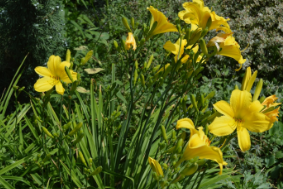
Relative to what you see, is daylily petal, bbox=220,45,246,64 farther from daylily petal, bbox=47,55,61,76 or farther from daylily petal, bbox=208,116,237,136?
daylily petal, bbox=47,55,61,76

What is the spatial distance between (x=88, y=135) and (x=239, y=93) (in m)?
1.15

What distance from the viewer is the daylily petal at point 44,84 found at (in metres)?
1.24

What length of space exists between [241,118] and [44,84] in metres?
0.93

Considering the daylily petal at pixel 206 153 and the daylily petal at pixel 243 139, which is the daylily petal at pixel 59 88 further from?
the daylily petal at pixel 243 139

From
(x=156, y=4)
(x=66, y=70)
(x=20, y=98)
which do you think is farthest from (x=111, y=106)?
(x=156, y=4)

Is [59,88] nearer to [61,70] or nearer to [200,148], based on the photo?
[61,70]

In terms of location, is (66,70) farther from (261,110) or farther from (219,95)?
(219,95)

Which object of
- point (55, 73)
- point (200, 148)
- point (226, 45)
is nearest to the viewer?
point (200, 148)

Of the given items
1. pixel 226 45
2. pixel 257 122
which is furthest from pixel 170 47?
pixel 257 122

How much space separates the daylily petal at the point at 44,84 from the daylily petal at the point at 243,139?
89 centimetres

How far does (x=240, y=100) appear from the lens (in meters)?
1.04

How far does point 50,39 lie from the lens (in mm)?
2512

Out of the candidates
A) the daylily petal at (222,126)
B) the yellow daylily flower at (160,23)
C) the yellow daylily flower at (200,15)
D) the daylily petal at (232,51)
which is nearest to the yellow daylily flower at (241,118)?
the daylily petal at (222,126)

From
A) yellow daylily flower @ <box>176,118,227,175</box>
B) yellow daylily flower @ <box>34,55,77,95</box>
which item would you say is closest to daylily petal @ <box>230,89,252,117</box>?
yellow daylily flower @ <box>176,118,227,175</box>
